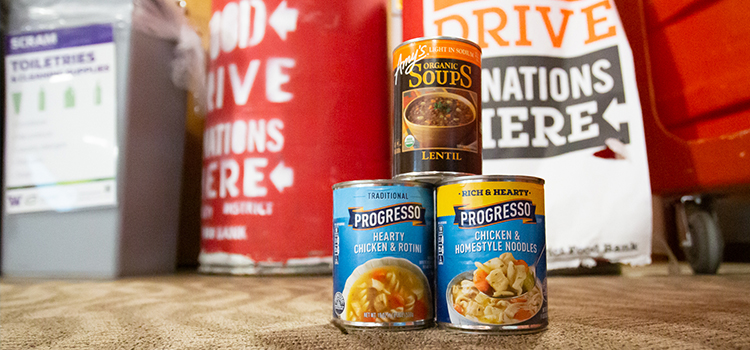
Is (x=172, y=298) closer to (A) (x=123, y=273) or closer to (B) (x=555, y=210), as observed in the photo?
(A) (x=123, y=273)

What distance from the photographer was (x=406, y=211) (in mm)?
603

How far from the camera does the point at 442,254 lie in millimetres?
609

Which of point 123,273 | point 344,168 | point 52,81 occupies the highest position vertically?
point 52,81

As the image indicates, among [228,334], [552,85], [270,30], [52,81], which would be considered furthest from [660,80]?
[52,81]

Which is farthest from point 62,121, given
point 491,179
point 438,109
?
point 491,179

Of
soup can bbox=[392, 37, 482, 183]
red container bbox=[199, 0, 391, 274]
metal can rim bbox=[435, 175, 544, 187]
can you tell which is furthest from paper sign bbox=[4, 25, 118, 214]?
metal can rim bbox=[435, 175, 544, 187]

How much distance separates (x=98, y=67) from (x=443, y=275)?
1.11 meters

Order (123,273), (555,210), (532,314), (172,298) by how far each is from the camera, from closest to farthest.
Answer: (532,314), (172,298), (555,210), (123,273)

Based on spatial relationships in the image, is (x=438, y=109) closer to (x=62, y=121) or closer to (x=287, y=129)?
(x=287, y=129)

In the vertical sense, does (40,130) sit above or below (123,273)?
above

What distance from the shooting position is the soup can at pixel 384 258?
58 centimetres

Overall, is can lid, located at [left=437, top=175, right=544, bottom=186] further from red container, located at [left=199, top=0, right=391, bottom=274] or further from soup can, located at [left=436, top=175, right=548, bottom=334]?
red container, located at [left=199, top=0, right=391, bottom=274]

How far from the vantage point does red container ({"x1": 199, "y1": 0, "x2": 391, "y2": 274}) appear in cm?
130

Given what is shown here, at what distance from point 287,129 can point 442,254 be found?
0.80 m
